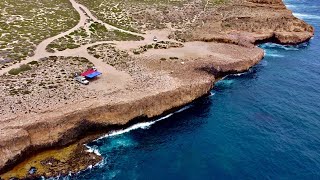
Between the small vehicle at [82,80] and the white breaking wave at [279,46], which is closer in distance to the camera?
the small vehicle at [82,80]

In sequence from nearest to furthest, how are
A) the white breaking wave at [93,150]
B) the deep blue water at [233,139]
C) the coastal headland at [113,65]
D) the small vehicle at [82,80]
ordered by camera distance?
1. the deep blue water at [233,139]
2. the coastal headland at [113,65]
3. the white breaking wave at [93,150]
4. the small vehicle at [82,80]

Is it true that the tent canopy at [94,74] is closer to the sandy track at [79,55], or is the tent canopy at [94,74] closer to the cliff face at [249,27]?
the sandy track at [79,55]

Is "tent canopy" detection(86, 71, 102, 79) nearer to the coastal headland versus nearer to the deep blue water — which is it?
the coastal headland

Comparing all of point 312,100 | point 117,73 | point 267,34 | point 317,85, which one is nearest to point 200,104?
point 117,73

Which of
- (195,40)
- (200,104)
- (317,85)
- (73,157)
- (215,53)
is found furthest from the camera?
(195,40)

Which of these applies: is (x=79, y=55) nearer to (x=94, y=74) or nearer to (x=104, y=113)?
(x=94, y=74)

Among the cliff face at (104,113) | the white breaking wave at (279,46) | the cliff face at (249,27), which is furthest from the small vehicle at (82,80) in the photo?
the white breaking wave at (279,46)

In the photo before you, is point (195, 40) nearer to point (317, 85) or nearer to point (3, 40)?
point (317, 85)
